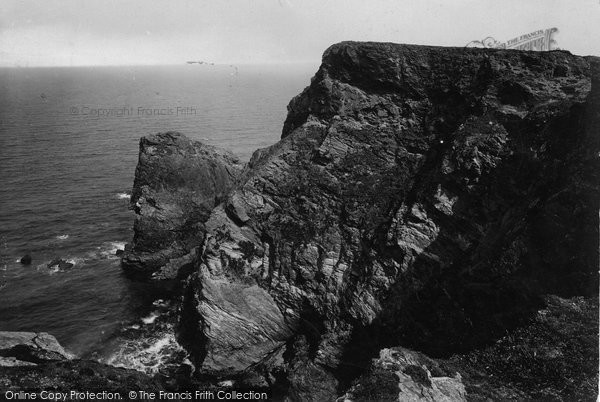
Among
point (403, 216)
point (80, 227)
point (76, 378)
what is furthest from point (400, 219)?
point (80, 227)

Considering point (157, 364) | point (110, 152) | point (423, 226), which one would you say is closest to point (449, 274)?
point (423, 226)

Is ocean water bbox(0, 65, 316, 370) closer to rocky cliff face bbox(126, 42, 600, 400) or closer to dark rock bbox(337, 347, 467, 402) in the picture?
rocky cliff face bbox(126, 42, 600, 400)

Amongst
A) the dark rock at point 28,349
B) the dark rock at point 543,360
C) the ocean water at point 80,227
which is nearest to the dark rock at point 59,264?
the ocean water at point 80,227

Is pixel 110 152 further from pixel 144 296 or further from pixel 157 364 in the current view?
pixel 157 364

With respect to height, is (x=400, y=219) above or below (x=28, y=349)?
above

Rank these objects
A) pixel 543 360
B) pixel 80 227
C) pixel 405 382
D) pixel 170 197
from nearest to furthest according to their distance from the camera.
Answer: pixel 405 382, pixel 543 360, pixel 170 197, pixel 80 227

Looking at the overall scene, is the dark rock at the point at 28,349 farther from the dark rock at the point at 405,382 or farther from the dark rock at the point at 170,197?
the dark rock at the point at 405,382

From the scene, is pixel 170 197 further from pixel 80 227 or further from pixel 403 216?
pixel 403 216
